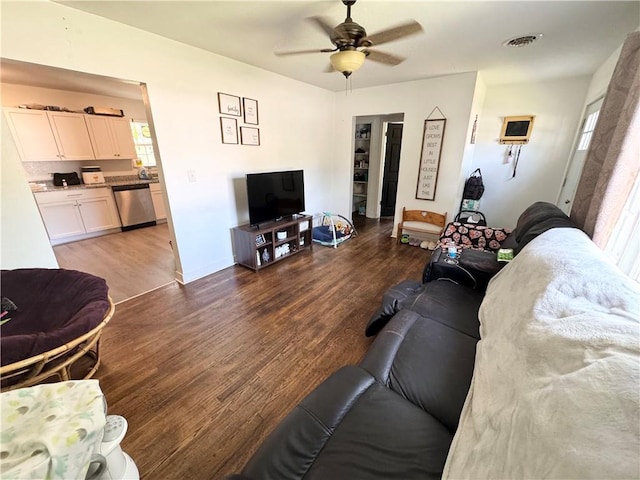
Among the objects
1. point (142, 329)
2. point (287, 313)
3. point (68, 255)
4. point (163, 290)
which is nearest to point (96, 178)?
point (68, 255)

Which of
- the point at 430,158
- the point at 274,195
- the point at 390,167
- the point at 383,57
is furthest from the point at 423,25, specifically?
the point at 390,167

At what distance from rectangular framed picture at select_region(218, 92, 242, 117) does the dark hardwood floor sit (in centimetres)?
188

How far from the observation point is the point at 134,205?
185 inches

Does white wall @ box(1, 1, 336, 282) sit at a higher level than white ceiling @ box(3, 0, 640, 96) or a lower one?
lower

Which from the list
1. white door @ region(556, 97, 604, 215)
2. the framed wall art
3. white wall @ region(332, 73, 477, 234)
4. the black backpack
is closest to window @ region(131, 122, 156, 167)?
white wall @ region(332, 73, 477, 234)

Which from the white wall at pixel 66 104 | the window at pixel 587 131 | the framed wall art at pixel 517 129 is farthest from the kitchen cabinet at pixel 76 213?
the window at pixel 587 131

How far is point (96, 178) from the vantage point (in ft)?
14.7

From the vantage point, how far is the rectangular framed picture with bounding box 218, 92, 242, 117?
2840mm

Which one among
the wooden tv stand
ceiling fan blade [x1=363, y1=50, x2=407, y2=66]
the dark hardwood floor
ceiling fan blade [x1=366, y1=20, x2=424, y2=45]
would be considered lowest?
the dark hardwood floor

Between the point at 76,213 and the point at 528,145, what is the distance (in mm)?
7214

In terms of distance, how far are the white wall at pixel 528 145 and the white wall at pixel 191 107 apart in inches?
107

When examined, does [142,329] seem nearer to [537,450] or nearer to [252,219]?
[252,219]

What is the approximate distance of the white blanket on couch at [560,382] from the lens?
563 mm

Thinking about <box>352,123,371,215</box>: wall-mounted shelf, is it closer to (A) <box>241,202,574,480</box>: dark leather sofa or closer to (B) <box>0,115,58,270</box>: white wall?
(A) <box>241,202,574,480</box>: dark leather sofa
